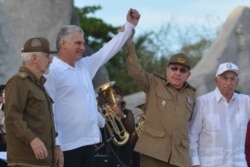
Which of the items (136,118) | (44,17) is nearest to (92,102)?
(136,118)

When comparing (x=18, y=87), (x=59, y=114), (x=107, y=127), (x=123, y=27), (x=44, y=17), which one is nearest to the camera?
(x=18, y=87)

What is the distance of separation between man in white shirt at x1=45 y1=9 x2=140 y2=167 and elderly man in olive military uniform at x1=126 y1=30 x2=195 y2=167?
547 mm

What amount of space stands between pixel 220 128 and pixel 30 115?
2.16m

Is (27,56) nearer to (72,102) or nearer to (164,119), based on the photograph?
(72,102)

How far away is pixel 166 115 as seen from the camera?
789 centimetres

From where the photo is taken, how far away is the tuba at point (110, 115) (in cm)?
1138

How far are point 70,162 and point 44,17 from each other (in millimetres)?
7371

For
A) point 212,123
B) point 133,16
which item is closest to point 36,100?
point 133,16

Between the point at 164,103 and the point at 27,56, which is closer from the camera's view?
the point at 27,56

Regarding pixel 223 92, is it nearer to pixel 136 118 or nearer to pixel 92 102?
pixel 92 102

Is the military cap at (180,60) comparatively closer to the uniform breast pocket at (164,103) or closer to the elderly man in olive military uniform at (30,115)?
the uniform breast pocket at (164,103)

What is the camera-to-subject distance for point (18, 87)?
6.69 m

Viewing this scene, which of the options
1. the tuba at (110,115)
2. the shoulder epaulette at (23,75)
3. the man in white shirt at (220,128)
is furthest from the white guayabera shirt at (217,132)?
the tuba at (110,115)

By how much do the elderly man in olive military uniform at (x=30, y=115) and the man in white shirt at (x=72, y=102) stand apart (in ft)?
1.63
